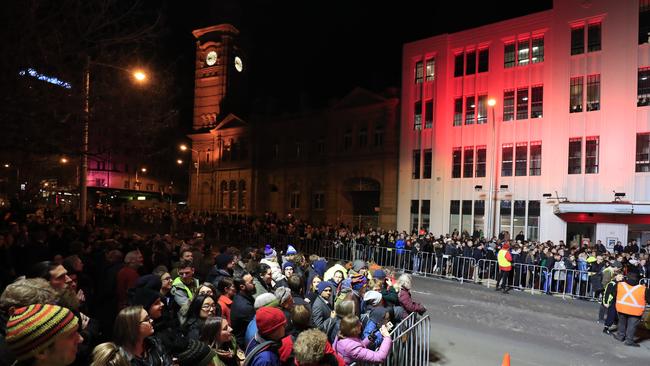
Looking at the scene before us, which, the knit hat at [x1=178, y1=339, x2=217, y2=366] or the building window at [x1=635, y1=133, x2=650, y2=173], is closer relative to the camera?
the knit hat at [x1=178, y1=339, x2=217, y2=366]

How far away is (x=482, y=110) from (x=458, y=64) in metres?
3.86

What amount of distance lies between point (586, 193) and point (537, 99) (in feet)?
20.5

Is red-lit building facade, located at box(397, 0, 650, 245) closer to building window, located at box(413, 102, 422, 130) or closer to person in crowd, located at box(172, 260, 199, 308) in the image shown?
building window, located at box(413, 102, 422, 130)

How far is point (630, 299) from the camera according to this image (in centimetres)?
932

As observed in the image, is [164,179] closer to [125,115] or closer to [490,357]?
[125,115]

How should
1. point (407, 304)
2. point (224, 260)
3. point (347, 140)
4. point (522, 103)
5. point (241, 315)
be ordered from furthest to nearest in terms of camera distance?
1. point (347, 140)
2. point (522, 103)
3. point (224, 260)
4. point (407, 304)
5. point (241, 315)

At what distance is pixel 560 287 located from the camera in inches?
596

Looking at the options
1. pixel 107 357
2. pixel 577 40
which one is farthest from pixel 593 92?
pixel 107 357

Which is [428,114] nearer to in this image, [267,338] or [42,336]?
[267,338]

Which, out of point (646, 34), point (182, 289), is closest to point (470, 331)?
point (182, 289)

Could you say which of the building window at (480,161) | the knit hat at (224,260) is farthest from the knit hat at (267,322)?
the building window at (480,161)

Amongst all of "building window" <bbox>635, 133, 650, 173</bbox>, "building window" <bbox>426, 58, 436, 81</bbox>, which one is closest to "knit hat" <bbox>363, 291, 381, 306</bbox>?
"building window" <bbox>635, 133, 650, 173</bbox>

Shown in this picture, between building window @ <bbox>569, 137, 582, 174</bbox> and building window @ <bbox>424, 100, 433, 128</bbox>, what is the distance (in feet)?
29.0

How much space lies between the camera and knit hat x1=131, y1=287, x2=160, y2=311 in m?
4.59
